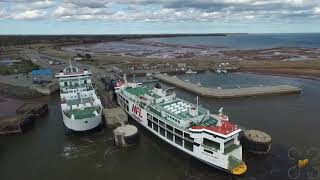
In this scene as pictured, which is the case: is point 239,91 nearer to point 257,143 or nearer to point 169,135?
point 257,143

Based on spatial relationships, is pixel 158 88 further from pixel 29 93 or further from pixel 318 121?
pixel 29 93

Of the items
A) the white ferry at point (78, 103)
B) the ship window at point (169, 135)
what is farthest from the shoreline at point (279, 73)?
the ship window at point (169, 135)

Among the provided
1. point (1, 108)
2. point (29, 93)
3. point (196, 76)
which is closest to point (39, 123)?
point (1, 108)

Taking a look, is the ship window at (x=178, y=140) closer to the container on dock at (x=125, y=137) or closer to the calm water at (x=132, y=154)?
the calm water at (x=132, y=154)

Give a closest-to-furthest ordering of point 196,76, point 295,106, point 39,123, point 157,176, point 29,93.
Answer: point 157,176 < point 39,123 < point 295,106 < point 29,93 < point 196,76

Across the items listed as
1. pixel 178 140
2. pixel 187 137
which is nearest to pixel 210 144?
pixel 187 137
